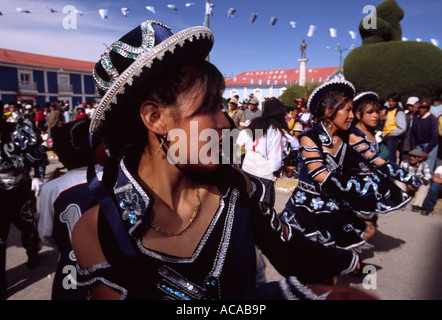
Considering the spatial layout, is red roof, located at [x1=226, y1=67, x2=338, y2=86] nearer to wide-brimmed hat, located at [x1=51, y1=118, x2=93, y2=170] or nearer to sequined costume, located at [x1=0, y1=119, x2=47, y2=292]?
sequined costume, located at [x1=0, y1=119, x2=47, y2=292]

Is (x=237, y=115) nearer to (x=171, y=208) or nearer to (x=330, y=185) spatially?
(x=330, y=185)

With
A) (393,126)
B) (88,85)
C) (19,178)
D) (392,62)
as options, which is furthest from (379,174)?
(88,85)

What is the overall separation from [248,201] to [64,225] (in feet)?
4.93

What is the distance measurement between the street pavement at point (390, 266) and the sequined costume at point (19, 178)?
0.32 m

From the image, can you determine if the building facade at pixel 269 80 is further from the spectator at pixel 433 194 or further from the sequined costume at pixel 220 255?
the sequined costume at pixel 220 255

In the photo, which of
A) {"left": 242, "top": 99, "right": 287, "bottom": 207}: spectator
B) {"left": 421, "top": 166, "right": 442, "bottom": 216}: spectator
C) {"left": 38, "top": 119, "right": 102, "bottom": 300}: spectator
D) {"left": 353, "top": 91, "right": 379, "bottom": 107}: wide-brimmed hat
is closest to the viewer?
{"left": 38, "top": 119, "right": 102, "bottom": 300}: spectator

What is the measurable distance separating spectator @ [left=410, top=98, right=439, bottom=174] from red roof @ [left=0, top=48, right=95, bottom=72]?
40.9m

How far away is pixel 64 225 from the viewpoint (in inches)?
87.1

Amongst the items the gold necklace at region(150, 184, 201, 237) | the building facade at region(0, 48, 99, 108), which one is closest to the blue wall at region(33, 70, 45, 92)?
the building facade at region(0, 48, 99, 108)

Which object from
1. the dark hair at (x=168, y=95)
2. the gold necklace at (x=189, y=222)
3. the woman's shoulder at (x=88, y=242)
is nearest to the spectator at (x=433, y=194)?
the gold necklace at (x=189, y=222)

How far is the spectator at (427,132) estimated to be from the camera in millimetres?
6867

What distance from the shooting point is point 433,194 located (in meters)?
6.01

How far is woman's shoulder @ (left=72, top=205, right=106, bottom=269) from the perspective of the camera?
1079 millimetres

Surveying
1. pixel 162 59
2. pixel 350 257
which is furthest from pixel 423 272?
pixel 162 59
